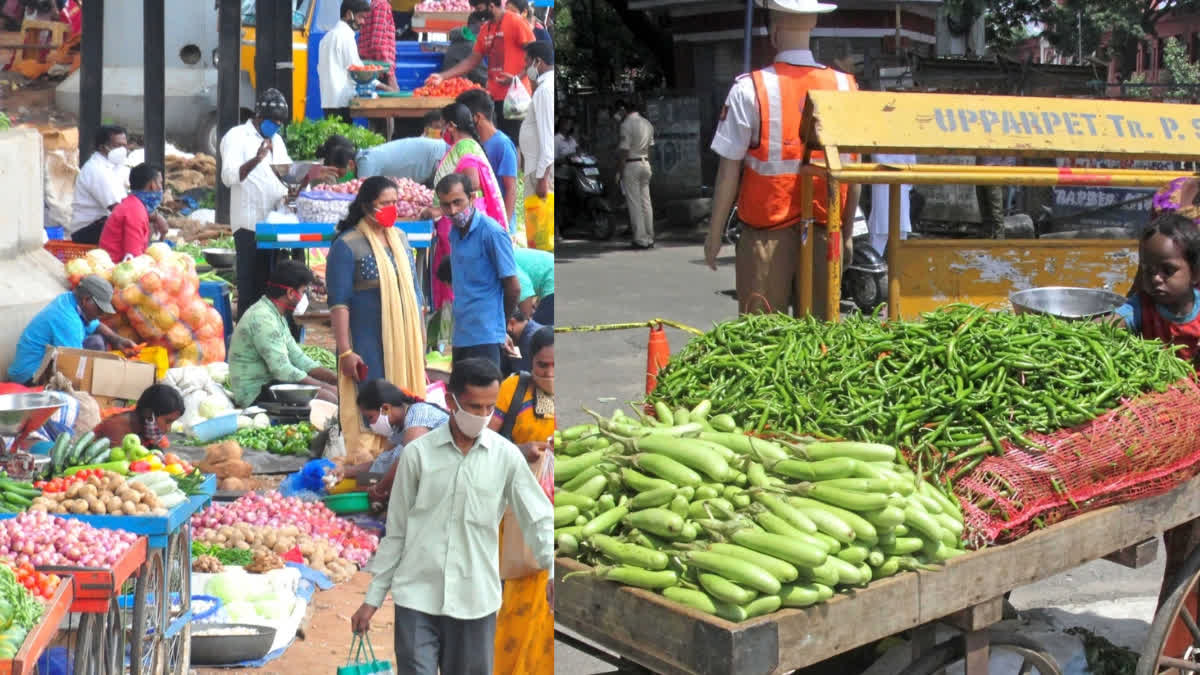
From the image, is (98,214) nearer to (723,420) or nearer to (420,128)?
(420,128)

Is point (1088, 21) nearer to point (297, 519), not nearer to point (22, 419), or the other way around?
point (297, 519)

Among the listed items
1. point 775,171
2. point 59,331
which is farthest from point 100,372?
point 775,171

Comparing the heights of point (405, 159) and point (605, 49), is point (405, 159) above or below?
below

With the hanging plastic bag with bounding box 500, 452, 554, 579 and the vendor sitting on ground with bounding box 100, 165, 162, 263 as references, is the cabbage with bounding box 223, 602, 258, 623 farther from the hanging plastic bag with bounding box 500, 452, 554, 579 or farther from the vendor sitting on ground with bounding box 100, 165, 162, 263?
the hanging plastic bag with bounding box 500, 452, 554, 579

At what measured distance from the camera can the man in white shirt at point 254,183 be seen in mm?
4434

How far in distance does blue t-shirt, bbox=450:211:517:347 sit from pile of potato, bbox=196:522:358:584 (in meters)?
1.30

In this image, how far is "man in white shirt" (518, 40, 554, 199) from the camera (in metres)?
3.53

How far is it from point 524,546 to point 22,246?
1965 mm

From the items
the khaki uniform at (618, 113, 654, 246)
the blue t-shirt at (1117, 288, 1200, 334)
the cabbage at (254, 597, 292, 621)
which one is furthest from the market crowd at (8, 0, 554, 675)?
the khaki uniform at (618, 113, 654, 246)

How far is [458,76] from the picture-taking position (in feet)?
13.1

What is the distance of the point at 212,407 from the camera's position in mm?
4527

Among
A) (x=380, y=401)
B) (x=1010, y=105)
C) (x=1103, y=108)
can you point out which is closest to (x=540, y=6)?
(x=380, y=401)

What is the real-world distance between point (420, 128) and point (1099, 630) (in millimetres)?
3637

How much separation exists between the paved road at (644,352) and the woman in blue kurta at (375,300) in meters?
0.80
